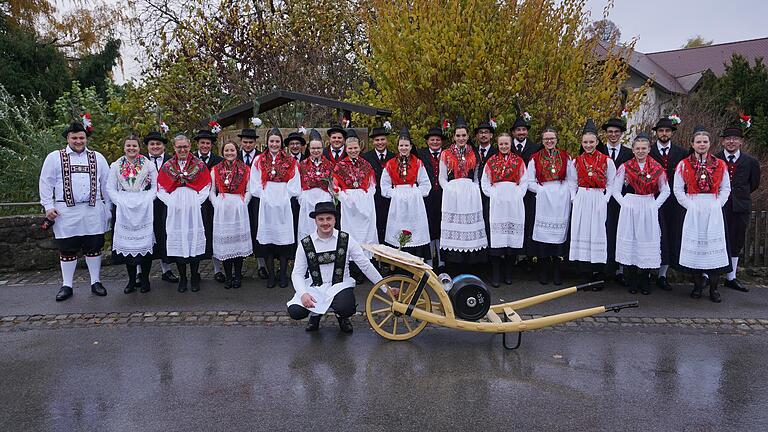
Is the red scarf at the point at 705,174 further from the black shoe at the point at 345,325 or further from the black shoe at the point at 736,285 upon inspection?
the black shoe at the point at 345,325

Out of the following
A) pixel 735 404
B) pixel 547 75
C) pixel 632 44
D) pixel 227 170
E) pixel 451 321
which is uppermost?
pixel 632 44

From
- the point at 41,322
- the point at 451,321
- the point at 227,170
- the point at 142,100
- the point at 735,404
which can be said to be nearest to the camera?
the point at 735,404

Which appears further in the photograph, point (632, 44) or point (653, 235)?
point (632, 44)

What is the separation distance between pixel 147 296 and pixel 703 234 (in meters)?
6.79

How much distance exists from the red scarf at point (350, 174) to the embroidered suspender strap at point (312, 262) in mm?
2033

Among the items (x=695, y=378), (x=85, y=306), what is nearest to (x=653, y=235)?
(x=695, y=378)

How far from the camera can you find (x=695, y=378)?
4.74 metres

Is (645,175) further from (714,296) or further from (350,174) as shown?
(350,174)

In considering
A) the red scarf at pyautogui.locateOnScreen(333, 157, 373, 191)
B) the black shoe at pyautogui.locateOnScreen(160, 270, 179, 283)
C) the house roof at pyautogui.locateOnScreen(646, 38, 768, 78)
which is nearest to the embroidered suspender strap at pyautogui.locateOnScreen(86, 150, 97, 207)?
the black shoe at pyautogui.locateOnScreen(160, 270, 179, 283)

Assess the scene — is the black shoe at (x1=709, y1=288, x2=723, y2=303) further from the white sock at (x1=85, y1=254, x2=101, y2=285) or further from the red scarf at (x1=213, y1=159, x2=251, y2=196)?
the white sock at (x1=85, y1=254, x2=101, y2=285)

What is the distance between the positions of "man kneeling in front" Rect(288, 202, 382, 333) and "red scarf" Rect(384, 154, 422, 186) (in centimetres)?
215

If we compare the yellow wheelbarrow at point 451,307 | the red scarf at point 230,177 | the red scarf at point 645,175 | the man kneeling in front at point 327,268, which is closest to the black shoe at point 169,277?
the red scarf at point 230,177

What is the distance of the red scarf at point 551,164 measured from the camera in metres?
7.50

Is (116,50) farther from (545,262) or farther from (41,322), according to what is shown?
(545,262)
